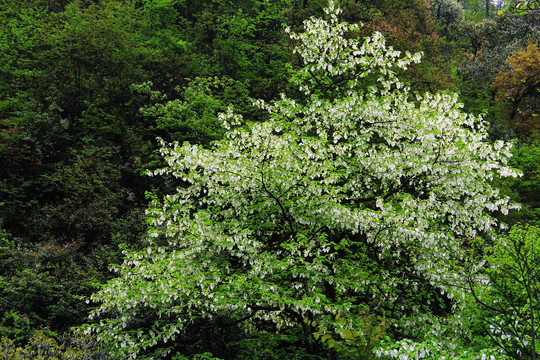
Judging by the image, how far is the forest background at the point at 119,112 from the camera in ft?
33.8

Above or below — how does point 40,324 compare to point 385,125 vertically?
below

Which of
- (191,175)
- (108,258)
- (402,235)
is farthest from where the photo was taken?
(108,258)

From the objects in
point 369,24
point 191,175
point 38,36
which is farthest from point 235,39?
point 191,175

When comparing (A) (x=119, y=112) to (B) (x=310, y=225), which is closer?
(B) (x=310, y=225)

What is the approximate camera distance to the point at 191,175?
27.3ft

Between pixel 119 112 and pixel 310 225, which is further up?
pixel 310 225

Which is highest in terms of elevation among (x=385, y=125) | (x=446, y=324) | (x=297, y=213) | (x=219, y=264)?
(x=385, y=125)

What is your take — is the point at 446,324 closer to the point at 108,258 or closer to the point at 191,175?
the point at 191,175

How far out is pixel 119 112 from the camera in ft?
60.4

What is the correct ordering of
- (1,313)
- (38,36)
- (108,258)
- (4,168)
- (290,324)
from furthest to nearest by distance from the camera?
(38,36) → (4,168) → (108,258) → (1,313) → (290,324)

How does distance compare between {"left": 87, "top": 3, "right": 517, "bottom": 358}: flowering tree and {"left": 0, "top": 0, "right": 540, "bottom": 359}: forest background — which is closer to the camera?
{"left": 87, "top": 3, "right": 517, "bottom": 358}: flowering tree

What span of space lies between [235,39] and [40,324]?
18.1 m

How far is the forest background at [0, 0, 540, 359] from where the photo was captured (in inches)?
406

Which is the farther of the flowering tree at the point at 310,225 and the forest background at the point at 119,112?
the forest background at the point at 119,112
